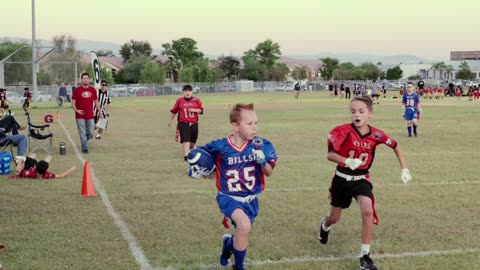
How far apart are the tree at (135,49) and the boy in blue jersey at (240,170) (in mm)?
157284

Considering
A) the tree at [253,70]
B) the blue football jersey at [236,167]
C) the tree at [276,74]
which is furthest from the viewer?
the tree at [253,70]

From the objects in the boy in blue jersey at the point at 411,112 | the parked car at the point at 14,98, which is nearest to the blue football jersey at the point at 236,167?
the boy in blue jersey at the point at 411,112

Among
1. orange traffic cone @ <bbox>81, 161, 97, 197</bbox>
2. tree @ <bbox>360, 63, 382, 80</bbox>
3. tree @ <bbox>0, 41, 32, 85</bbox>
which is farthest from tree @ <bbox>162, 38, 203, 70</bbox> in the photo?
orange traffic cone @ <bbox>81, 161, 97, 197</bbox>

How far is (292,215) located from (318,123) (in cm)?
1902

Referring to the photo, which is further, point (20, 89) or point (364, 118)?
point (20, 89)

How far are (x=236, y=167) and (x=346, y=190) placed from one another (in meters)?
1.42

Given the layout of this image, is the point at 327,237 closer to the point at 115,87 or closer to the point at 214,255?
the point at 214,255

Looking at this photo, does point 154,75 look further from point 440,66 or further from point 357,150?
point 357,150

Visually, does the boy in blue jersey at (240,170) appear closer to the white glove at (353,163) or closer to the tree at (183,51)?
the white glove at (353,163)

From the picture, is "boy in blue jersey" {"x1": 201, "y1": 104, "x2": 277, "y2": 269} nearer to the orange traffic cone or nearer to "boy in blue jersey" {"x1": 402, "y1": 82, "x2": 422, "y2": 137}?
the orange traffic cone

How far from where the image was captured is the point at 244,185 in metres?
5.54

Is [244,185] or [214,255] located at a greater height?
[244,185]

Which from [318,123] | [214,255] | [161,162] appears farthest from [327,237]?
[318,123]

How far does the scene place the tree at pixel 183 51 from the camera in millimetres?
140125
